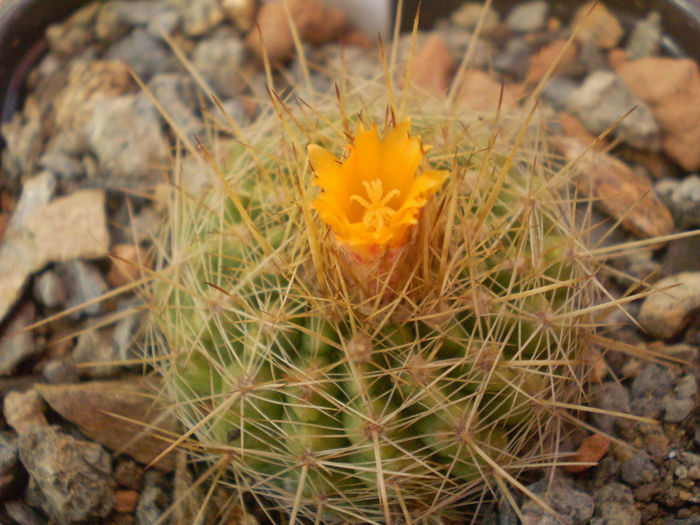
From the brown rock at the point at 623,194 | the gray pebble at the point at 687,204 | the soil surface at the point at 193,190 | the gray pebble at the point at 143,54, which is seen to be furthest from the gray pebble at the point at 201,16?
the gray pebble at the point at 687,204

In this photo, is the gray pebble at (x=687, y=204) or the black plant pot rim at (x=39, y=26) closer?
the gray pebble at (x=687, y=204)

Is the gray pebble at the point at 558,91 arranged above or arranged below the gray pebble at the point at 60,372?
below

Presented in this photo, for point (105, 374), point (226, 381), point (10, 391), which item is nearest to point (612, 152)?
point (226, 381)

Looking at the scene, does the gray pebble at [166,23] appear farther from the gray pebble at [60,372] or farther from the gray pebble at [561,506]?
the gray pebble at [561,506]

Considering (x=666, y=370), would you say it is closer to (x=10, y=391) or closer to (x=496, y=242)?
(x=496, y=242)

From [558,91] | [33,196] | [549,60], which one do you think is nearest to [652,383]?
[558,91]

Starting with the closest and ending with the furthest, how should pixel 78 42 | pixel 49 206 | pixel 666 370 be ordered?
1. pixel 666 370
2. pixel 49 206
3. pixel 78 42

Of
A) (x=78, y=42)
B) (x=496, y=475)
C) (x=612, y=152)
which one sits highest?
(x=78, y=42)
